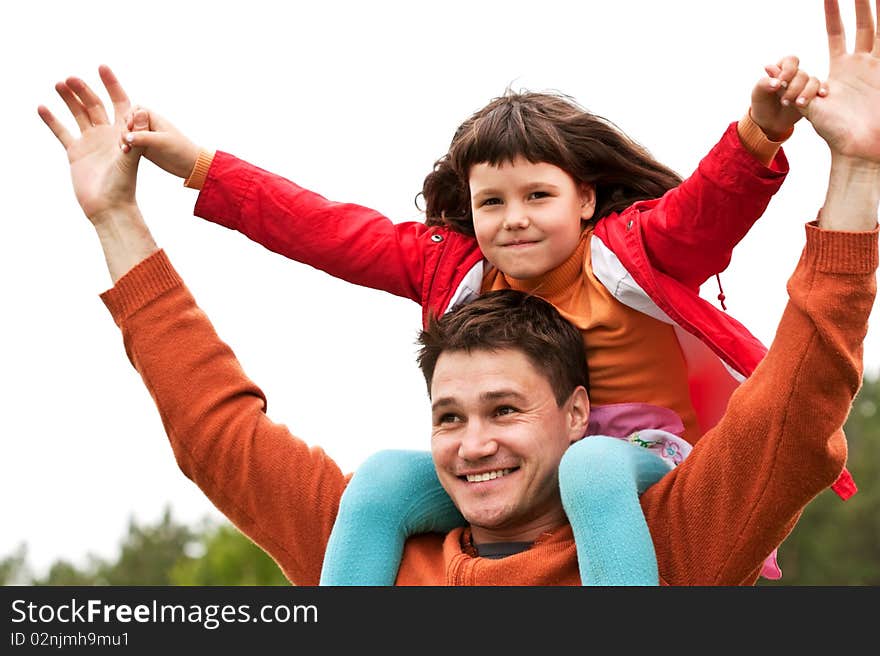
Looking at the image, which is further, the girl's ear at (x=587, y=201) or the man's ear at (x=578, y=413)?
the girl's ear at (x=587, y=201)

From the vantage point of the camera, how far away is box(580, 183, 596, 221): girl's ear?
4.45m

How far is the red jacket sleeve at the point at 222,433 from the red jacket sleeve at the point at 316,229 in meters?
0.29

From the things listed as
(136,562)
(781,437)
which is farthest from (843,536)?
(781,437)

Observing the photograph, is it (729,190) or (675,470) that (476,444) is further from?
(729,190)

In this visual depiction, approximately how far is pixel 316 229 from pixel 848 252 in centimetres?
168

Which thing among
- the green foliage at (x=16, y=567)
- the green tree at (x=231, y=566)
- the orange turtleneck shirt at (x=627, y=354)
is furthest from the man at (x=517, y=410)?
the green foliage at (x=16, y=567)

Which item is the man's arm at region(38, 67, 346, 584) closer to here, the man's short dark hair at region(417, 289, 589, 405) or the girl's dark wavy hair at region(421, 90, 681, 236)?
the man's short dark hair at region(417, 289, 589, 405)

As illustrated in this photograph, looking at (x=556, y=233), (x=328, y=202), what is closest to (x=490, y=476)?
(x=556, y=233)

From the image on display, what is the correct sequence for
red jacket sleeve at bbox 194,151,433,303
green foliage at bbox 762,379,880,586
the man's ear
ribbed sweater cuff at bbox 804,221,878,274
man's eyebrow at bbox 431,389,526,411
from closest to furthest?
ribbed sweater cuff at bbox 804,221,878,274, man's eyebrow at bbox 431,389,526,411, the man's ear, red jacket sleeve at bbox 194,151,433,303, green foliage at bbox 762,379,880,586

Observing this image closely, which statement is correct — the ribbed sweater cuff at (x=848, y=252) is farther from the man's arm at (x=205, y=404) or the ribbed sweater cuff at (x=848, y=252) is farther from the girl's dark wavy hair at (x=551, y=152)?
the man's arm at (x=205, y=404)

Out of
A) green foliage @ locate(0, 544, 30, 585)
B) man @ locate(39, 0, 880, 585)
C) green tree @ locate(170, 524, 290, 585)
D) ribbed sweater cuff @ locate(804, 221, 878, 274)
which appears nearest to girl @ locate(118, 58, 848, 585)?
man @ locate(39, 0, 880, 585)

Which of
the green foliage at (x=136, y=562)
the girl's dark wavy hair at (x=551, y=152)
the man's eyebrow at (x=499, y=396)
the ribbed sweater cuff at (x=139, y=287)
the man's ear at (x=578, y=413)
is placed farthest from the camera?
the green foliage at (x=136, y=562)

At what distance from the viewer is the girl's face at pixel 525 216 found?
4270 millimetres

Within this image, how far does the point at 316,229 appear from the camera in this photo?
460 centimetres
